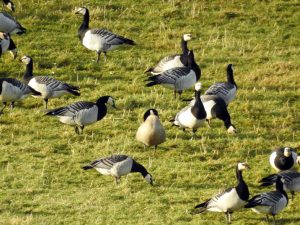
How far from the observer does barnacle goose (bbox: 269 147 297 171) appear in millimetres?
19375

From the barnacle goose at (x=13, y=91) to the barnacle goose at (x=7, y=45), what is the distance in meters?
3.73

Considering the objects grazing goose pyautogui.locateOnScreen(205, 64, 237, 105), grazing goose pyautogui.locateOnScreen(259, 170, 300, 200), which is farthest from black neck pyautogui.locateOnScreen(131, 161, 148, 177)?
grazing goose pyautogui.locateOnScreen(205, 64, 237, 105)

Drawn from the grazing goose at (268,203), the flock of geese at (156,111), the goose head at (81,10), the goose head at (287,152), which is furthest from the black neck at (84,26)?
the grazing goose at (268,203)

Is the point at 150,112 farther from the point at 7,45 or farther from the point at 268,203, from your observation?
the point at 7,45

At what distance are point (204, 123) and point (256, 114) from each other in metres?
2.17

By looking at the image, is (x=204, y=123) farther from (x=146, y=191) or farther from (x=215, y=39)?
(x=215, y=39)

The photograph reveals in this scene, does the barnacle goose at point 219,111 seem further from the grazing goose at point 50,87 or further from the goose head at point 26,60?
the goose head at point 26,60

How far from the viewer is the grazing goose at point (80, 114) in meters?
21.6

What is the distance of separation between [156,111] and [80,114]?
1951 mm

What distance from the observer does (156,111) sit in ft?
69.6

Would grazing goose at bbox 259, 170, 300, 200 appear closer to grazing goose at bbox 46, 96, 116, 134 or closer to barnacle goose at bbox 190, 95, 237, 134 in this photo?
barnacle goose at bbox 190, 95, 237, 134

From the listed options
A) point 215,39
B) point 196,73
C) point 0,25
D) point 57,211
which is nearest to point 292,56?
point 215,39

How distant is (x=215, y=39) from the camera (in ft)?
96.0

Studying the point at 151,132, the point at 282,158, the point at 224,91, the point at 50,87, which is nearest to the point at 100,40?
the point at 50,87
